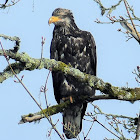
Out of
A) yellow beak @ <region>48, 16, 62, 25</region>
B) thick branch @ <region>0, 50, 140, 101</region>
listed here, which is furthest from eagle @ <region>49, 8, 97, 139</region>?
thick branch @ <region>0, 50, 140, 101</region>

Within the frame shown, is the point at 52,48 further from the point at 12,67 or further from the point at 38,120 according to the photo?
A: the point at 12,67

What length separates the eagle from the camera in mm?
8039

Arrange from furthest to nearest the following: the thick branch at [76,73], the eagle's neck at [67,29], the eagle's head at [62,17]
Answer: the eagle's head at [62,17], the eagle's neck at [67,29], the thick branch at [76,73]

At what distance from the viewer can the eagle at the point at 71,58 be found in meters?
8.04

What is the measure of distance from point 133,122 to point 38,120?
1.65 meters

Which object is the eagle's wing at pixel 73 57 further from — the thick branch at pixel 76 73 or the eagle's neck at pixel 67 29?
the thick branch at pixel 76 73

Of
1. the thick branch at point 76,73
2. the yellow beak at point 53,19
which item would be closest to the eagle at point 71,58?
the yellow beak at point 53,19

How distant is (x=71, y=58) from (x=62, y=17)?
115cm

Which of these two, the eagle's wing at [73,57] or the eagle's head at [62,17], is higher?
the eagle's head at [62,17]

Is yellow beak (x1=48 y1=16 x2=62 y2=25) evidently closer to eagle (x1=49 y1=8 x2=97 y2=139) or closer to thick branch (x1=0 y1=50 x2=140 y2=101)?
eagle (x1=49 y1=8 x2=97 y2=139)

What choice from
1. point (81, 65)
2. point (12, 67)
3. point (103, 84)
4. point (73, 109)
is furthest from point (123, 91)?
point (73, 109)

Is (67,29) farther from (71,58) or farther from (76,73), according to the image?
(76,73)

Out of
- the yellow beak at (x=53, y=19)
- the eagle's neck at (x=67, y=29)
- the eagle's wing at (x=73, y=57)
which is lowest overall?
the eagle's wing at (x=73, y=57)

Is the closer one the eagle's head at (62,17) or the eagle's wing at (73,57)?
the eagle's wing at (73,57)
